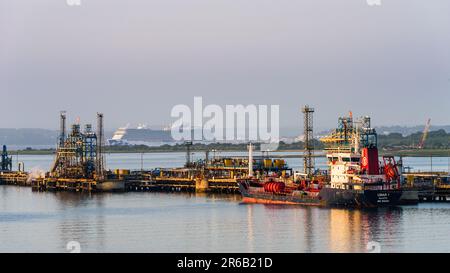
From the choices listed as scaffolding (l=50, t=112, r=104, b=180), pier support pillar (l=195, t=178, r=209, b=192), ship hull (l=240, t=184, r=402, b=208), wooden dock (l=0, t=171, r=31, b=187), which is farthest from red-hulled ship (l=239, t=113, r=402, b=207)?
wooden dock (l=0, t=171, r=31, b=187)

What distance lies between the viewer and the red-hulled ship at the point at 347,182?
218 feet

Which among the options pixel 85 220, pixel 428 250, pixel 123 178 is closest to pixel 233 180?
pixel 123 178

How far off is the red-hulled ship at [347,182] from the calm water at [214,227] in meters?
1.27

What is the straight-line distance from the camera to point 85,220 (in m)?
63.3

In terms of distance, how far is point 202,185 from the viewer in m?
89.3

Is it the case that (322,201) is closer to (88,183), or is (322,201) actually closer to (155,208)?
(155,208)

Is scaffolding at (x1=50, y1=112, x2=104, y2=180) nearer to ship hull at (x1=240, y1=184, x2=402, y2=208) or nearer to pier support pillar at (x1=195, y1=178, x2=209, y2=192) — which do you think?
pier support pillar at (x1=195, y1=178, x2=209, y2=192)

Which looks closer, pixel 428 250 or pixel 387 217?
pixel 428 250

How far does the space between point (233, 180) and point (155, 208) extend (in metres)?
15.9

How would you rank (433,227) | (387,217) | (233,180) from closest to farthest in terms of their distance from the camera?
1. (433,227)
2. (387,217)
3. (233,180)

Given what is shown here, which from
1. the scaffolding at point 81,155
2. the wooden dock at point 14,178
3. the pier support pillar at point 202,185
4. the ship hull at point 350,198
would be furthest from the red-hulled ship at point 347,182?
the wooden dock at point 14,178
